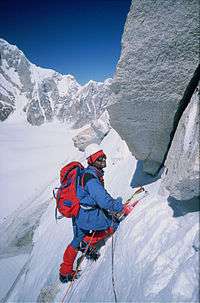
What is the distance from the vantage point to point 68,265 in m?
5.49

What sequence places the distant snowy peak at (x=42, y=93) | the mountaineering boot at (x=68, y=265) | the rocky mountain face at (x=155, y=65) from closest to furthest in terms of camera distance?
the rocky mountain face at (x=155, y=65) < the mountaineering boot at (x=68, y=265) < the distant snowy peak at (x=42, y=93)

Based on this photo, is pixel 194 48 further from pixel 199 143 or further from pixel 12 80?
pixel 12 80

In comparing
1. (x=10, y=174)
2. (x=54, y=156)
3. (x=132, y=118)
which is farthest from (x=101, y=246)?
(x=54, y=156)

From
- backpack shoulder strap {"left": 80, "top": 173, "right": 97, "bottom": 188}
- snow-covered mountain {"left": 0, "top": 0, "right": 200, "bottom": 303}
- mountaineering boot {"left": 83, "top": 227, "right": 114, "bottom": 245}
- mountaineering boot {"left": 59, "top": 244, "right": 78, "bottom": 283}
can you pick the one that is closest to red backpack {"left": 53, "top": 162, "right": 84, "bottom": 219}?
backpack shoulder strap {"left": 80, "top": 173, "right": 97, "bottom": 188}

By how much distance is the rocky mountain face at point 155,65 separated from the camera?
→ 3.59 metres

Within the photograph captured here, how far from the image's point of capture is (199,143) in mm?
3068

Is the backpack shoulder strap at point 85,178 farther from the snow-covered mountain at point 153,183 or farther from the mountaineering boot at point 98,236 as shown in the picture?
the mountaineering boot at point 98,236

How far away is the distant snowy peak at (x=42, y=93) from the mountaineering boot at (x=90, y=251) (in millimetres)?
81678

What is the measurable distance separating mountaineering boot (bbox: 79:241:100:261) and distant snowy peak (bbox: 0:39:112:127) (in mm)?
81678

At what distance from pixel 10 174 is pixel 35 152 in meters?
12.5

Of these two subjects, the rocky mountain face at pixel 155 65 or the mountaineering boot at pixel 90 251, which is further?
the mountaineering boot at pixel 90 251

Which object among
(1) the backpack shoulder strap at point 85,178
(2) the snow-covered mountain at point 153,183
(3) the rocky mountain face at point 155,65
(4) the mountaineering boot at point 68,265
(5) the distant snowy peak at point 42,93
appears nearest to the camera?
(2) the snow-covered mountain at point 153,183

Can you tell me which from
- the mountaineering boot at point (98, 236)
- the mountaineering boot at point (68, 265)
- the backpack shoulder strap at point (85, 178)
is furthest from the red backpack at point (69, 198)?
the mountaineering boot at point (68, 265)

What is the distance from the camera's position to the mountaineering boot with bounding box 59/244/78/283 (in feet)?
17.8
